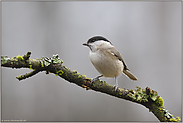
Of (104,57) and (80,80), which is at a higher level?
(104,57)

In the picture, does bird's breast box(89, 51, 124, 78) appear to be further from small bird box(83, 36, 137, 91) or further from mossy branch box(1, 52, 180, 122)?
mossy branch box(1, 52, 180, 122)

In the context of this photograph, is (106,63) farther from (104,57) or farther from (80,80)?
(80,80)

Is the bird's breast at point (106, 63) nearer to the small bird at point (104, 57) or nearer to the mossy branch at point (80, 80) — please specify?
the small bird at point (104, 57)

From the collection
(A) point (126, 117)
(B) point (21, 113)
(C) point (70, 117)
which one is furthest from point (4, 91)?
(A) point (126, 117)

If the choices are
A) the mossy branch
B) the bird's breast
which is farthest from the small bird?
the mossy branch

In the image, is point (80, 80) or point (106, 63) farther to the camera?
point (106, 63)

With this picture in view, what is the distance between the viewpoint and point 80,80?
1015mm

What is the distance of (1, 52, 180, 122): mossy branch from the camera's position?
32.7 inches

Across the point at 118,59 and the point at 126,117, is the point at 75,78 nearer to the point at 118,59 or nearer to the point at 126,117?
the point at 118,59

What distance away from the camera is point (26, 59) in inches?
33.1

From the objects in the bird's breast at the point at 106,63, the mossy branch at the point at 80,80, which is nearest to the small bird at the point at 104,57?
the bird's breast at the point at 106,63

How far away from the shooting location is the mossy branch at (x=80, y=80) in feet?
2.73

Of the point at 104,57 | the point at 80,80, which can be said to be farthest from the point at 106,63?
the point at 80,80

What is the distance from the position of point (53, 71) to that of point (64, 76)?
82 millimetres
